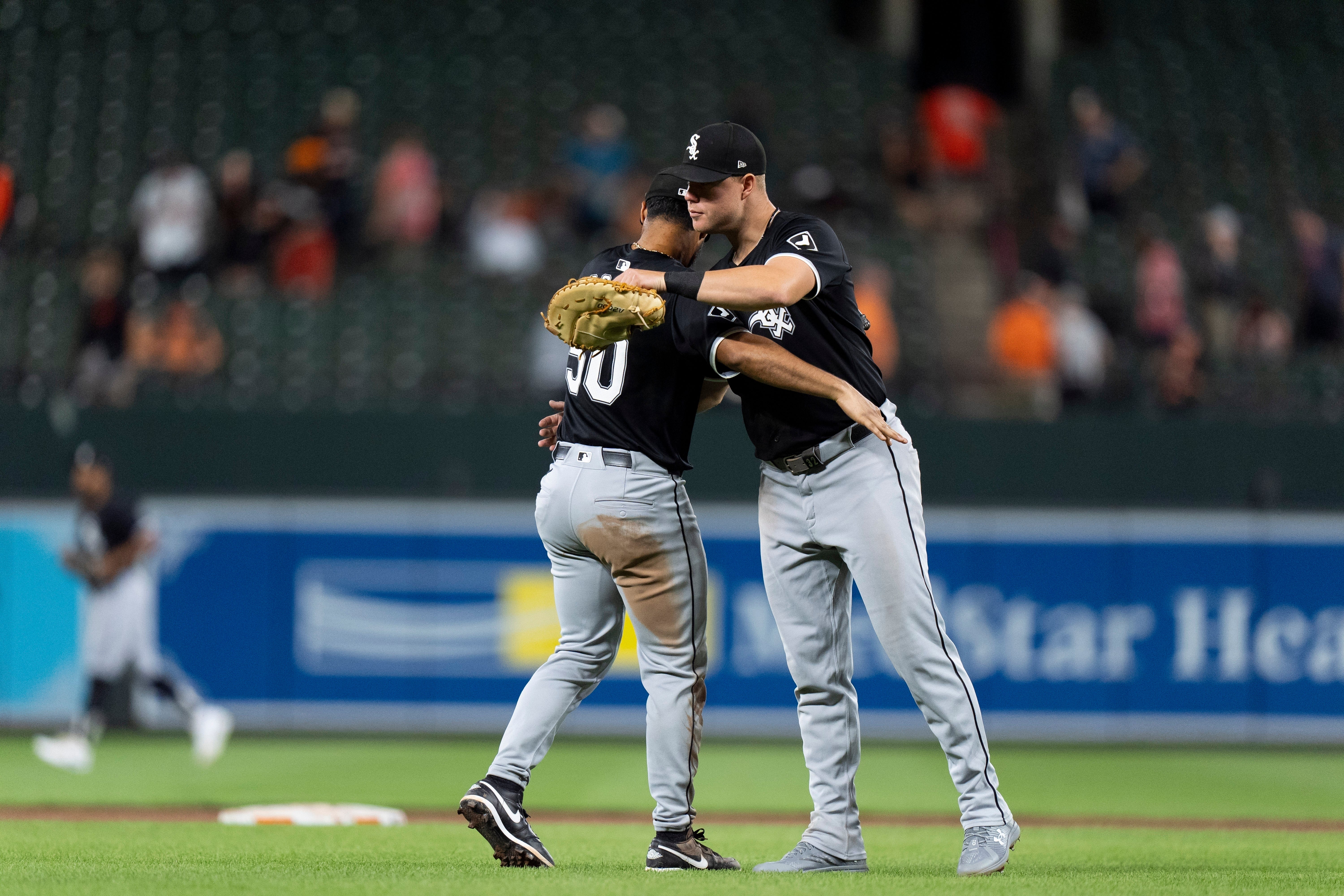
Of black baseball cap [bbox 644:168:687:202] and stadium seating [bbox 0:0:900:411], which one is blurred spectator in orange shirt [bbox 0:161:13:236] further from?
black baseball cap [bbox 644:168:687:202]

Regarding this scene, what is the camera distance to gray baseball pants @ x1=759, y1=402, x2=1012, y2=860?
456cm

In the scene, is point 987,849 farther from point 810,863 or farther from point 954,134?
point 954,134

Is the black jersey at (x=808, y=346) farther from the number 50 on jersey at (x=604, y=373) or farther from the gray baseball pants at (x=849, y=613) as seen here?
the number 50 on jersey at (x=604, y=373)

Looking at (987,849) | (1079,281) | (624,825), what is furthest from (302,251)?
(987,849)

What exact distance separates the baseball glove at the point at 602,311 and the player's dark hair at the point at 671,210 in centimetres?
32

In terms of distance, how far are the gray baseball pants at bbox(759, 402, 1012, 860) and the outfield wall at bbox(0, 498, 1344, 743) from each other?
6.14 m

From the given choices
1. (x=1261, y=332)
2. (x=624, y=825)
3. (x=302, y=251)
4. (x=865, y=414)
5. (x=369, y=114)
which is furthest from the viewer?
(x=369, y=114)

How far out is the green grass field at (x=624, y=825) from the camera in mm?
4297

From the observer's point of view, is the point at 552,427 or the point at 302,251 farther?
the point at 302,251

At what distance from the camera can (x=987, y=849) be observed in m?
4.47

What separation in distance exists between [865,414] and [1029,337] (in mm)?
7600

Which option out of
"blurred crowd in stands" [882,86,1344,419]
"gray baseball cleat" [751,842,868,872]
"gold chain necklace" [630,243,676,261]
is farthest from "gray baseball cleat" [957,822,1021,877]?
"blurred crowd in stands" [882,86,1344,419]

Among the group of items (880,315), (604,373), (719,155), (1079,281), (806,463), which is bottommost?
(806,463)

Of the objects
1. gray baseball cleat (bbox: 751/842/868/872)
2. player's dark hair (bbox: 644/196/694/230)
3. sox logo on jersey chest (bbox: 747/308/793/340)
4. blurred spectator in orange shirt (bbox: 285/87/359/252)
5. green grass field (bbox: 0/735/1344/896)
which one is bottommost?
green grass field (bbox: 0/735/1344/896)
